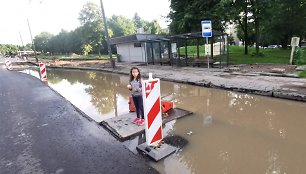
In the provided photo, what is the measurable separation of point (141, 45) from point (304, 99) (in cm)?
1920

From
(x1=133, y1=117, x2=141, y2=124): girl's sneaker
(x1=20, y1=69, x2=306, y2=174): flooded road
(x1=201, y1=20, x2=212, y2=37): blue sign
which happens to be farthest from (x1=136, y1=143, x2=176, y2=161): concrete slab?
(x1=201, y1=20, x2=212, y2=37): blue sign

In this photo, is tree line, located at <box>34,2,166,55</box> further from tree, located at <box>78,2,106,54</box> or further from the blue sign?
the blue sign

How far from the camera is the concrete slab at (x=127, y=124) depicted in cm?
566

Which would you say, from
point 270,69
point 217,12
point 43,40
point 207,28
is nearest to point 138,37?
Answer: point 217,12

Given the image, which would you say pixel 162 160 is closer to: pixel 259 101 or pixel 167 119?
pixel 167 119

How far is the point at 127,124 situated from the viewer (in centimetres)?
623

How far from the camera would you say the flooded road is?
4055 mm

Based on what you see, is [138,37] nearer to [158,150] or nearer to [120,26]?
[158,150]

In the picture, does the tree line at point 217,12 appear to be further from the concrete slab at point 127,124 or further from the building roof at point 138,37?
the concrete slab at point 127,124

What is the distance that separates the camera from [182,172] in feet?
13.0

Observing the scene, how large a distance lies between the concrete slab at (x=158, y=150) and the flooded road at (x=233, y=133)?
0.11 metres

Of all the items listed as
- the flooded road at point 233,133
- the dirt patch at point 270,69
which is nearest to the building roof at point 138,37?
the dirt patch at point 270,69

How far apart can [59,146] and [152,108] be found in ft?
7.92

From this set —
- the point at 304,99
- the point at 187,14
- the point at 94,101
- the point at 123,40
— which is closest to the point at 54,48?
the point at 123,40
